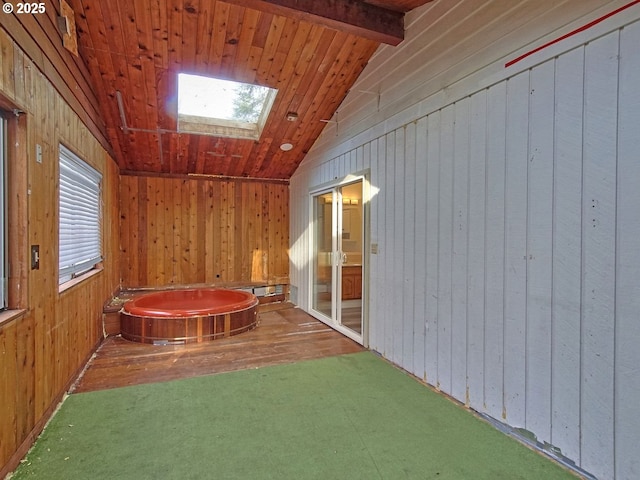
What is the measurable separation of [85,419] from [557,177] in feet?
11.1

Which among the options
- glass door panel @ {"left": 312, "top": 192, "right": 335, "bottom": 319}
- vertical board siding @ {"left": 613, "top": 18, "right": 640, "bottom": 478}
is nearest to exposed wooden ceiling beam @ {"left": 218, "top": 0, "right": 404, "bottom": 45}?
vertical board siding @ {"left": 613, "top": 18, "right": 640, "bottom": 478}

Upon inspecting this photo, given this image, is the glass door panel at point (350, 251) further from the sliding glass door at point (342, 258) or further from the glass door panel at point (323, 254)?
the glass door panel at point (323, 254)

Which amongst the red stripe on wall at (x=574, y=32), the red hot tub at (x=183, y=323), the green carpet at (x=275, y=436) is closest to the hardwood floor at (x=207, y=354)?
the red hot tub at (x=183, y=323)

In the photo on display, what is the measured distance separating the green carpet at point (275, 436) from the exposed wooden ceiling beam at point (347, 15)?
10.2 feet

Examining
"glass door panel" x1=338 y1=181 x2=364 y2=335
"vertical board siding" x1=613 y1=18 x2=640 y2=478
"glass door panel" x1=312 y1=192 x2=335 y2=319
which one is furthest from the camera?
"glass door panel" x1=312 y1=192 x2=335 y2=319

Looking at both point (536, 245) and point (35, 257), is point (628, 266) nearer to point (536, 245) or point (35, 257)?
point (536, 245)

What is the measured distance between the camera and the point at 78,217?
325 cm

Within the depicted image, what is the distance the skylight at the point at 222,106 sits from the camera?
4.16 metres

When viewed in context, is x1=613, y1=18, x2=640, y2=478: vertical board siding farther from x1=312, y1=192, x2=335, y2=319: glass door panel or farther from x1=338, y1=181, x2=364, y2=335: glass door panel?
x1=312, y1=192, x2=335, y2=319: glass door panel

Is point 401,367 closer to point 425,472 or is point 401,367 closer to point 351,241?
point 425,472

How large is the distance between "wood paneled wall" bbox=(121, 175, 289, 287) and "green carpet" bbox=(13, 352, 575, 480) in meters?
3.55

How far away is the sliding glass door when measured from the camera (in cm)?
436

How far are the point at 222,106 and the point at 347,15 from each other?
236 cm

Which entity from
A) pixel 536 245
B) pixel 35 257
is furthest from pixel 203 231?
pixel 536 245
